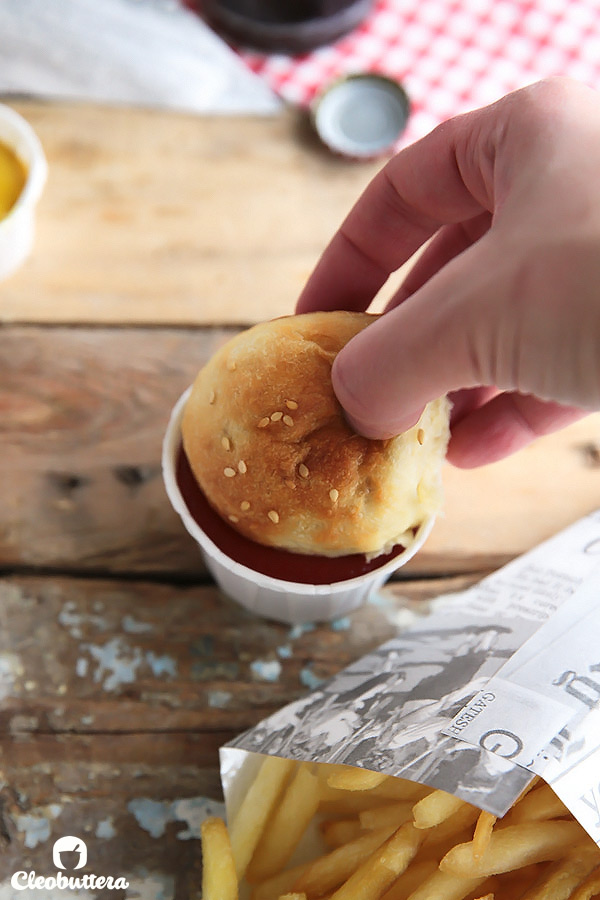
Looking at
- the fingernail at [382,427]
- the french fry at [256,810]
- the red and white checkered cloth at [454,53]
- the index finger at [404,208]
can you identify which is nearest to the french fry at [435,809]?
the french fry at [256,810]

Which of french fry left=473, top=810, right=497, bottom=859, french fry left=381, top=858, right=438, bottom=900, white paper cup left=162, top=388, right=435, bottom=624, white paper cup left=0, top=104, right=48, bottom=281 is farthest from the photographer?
white paper cup left=0, top=104, right=48, bottom=281

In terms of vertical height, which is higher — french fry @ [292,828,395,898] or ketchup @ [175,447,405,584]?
ketchup @ [175,447,405,584]

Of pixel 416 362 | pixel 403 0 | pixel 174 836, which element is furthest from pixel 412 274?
pixel 403 0

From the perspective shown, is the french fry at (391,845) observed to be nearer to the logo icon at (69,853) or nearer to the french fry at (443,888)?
the french fry at (443,888)

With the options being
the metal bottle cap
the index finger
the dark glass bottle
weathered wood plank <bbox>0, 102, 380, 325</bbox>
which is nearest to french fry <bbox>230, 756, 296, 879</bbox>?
the index finger

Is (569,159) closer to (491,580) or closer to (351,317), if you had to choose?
(351,317)

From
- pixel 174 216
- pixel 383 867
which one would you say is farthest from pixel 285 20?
pixel 383 867

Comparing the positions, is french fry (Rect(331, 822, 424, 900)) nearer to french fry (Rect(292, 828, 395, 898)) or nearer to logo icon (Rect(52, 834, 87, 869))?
french fry (Rect(292, 828, 395, 898))
